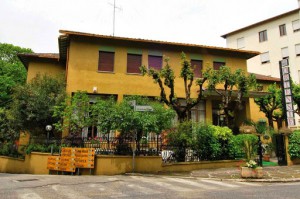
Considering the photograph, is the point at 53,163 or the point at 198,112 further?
the point at 198,112

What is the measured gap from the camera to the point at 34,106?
15.4 metres

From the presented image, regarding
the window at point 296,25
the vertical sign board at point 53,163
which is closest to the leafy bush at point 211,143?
the vertical sign board at point 53,163

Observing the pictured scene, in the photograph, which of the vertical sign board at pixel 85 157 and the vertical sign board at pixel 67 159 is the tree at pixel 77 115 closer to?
the vertical sign board at pixel 67 159

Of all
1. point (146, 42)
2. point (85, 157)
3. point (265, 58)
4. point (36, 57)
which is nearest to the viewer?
point (85, 157)

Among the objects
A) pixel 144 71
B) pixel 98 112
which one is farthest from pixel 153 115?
pixel 144 71

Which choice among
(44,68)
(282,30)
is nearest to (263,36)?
(282,30)

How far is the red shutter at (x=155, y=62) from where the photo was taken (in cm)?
1942

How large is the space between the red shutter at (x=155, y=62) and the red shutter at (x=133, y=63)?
2.40 ft

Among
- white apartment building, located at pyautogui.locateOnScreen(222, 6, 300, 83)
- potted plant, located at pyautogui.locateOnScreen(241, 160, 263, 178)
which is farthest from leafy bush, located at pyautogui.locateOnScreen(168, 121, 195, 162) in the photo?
white apartment building, located at pyautogui.locateOnScreen(222, 6, 300, 83)

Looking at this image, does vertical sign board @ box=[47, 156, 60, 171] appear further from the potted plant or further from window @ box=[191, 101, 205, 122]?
window @ box=[191, 101, 205, 122]

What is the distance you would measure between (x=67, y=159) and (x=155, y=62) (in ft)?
31.8

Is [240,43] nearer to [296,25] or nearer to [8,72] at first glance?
[296,25]

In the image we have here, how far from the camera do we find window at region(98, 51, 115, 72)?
722 inches

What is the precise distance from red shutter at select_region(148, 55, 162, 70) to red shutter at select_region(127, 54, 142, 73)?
73cm
